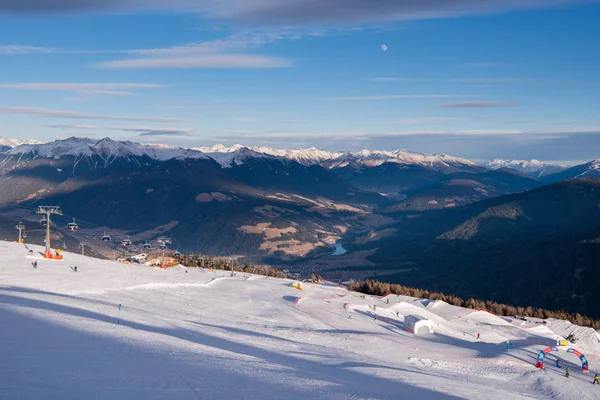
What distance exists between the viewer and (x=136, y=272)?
186 feet

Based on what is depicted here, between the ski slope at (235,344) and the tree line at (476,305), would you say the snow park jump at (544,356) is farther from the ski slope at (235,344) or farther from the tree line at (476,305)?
the tree line at (476,305)

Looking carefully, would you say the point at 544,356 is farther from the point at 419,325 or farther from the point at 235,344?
the point at 235,344

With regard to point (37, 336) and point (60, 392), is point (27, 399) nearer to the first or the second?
point (60, 392)

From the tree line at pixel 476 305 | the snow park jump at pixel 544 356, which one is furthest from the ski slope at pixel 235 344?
the tree line at pixel 476 305

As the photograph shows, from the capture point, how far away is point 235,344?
30141mm

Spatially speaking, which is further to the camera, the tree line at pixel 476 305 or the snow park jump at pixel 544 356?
the tree line at pixel 476 305

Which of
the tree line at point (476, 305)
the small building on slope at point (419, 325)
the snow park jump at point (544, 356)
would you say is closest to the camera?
the snow park jump at point (544, 356)

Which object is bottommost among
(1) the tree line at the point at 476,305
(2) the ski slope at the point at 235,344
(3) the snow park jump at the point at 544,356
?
(1) the tree line at the point at 476,305

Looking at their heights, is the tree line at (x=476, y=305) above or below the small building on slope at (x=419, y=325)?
below

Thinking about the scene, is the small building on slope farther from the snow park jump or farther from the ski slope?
the snow park jump

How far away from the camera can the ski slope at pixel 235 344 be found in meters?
20.1

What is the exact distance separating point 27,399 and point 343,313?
114ft

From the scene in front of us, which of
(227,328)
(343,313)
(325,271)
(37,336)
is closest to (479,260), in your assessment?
(325,271)

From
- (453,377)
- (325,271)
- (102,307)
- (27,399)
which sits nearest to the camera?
(27,399)
